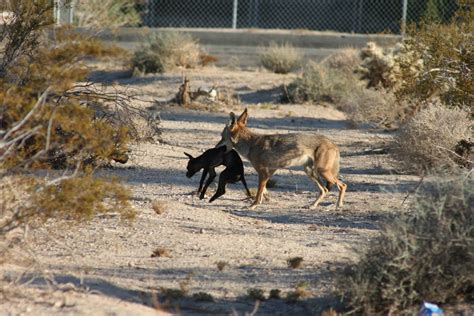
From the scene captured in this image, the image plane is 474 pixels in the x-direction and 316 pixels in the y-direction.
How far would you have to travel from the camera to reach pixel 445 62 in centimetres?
1377

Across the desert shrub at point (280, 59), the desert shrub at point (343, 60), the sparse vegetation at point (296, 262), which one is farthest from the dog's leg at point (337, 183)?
A: the desert shrub at point (280, 59)

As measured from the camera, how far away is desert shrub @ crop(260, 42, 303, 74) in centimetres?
2542

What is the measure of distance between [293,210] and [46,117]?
4.95 meters

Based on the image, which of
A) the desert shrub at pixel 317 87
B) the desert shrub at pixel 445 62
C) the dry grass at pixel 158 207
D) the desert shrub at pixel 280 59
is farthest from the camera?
the desert shrub at pixel 280 59

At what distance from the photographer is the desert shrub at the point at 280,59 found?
2542cm

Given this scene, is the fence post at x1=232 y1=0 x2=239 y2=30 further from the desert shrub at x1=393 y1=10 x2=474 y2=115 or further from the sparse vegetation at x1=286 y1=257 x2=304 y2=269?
the sparse vegetation at x1=286 y1=257 x2=304 y2=269

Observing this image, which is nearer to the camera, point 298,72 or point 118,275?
point 118,275

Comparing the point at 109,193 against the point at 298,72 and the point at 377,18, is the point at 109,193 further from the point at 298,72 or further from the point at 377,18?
the point at 377,18

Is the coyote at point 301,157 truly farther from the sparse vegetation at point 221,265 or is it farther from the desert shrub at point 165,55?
the desert shrub at point 165,55

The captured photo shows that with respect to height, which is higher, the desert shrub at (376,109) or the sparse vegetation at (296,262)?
the sparse vegetation at (296,262)

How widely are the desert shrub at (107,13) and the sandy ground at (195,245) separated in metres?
11.8

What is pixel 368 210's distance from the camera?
1208 cm

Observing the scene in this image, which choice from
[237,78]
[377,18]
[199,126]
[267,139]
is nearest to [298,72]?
[237,78]

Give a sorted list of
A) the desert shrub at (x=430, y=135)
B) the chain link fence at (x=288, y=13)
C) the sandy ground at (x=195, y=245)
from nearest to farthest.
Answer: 1. the sandy ground at (x=195, y=245)
2. the desert shrub at (x=430, y=135)
3. the chain link fence at (x=288, y=13)
